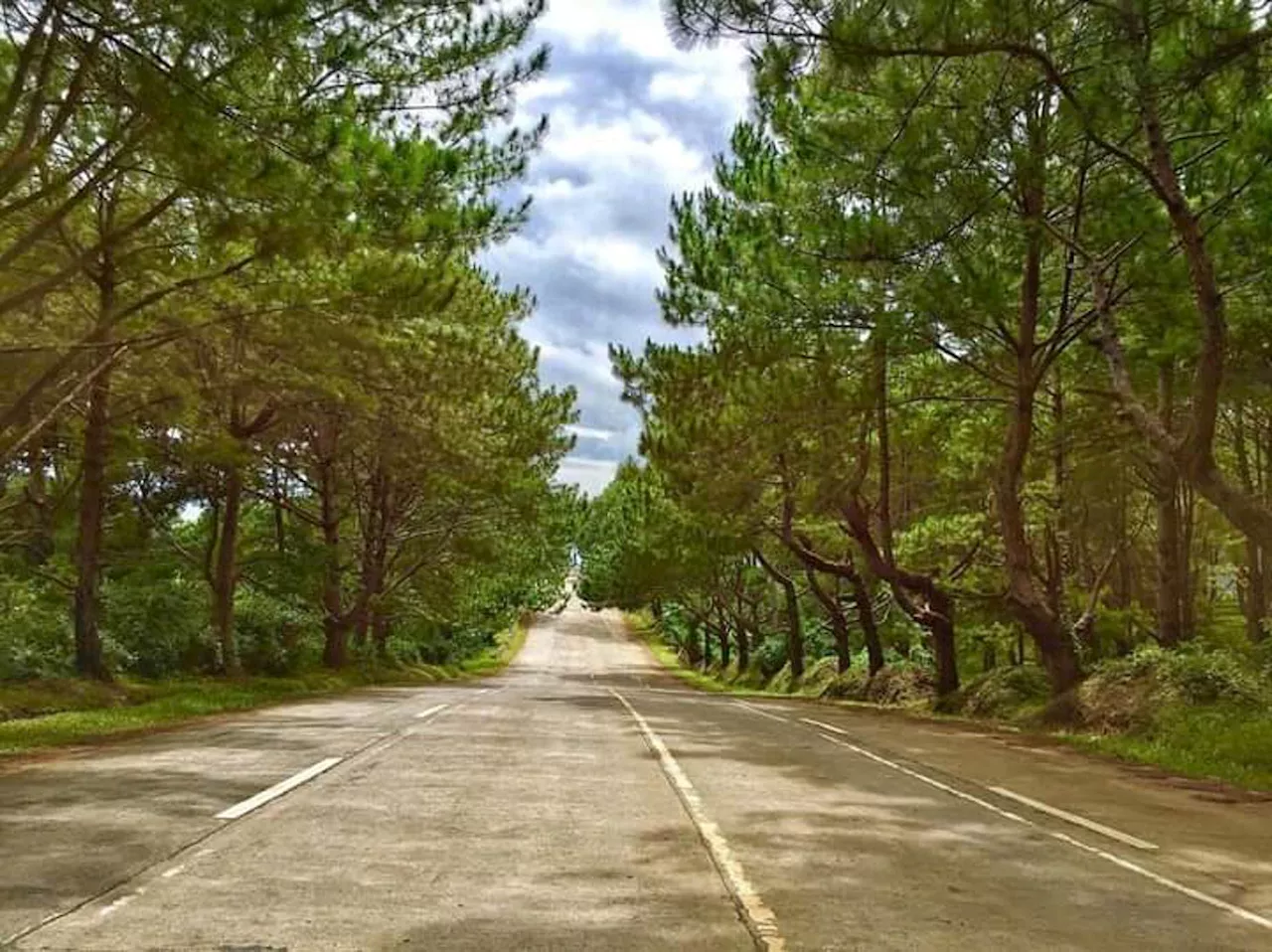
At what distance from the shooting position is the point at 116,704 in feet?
67.9

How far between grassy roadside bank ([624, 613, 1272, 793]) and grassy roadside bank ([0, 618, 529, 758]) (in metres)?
13.2

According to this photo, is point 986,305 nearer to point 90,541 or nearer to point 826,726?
point 826,726

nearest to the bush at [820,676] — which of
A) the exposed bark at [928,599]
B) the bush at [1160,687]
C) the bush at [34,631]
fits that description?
the exposed bark at [928,599]

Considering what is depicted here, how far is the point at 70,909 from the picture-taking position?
223 inches

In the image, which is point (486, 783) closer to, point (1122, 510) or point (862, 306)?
point (862, 306)

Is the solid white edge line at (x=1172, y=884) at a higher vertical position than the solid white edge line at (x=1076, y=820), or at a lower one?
lower

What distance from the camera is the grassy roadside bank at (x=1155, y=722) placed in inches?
555

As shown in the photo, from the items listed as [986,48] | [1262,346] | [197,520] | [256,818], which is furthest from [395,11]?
[197,520]

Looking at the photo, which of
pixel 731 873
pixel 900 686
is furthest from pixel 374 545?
pixel 731 873

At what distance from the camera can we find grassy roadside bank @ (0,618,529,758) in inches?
622

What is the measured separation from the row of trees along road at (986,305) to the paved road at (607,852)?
5600 millimetres

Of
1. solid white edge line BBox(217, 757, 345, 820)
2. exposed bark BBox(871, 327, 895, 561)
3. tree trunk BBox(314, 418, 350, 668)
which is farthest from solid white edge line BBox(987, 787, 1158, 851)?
tree trunk BBox(314, 418, 350, 668)

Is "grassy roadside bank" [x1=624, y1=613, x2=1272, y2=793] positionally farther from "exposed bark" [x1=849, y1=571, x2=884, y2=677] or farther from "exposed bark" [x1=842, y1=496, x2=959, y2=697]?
"exposed bark" [x1=849, y1=571, x2=884, y2=677]

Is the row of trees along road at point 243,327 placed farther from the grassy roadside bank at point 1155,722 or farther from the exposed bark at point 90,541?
the grassy roadside bank at point 1155,722
